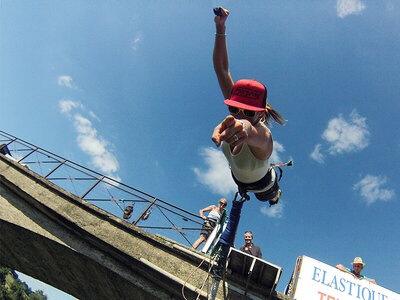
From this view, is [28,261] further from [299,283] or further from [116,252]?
[299,283]

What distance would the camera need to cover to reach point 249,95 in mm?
2012

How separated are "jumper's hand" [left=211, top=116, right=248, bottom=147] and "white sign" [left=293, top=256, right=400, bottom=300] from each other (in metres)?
6.40

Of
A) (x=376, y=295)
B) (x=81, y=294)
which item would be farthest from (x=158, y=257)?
(x=376, y=295)

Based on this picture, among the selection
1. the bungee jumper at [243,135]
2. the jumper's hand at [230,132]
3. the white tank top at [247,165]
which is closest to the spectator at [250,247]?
Result: the bungee jumper at [243,135]

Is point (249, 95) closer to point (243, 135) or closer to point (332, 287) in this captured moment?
point (243, 135)

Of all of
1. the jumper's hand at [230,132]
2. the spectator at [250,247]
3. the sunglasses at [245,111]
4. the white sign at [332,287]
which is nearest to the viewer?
the jumper's hand at [230,132]

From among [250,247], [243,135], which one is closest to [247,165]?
[243,135]

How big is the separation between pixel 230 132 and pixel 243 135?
0.10 m

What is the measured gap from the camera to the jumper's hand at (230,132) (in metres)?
1.33

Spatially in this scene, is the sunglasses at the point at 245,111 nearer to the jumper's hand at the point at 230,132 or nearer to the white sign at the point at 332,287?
the jumper's hand at the point at 230,132

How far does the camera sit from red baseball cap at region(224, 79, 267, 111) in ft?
6.48

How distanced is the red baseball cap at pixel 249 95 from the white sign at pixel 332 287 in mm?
6132

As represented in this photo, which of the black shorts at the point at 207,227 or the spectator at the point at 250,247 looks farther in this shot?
the black shorts at the point at 207,227

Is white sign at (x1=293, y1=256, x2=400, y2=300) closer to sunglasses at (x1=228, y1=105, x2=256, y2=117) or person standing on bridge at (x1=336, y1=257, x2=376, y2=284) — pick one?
person standing on bridge at (x1=336, y1=257, x2=376, y2=284)
